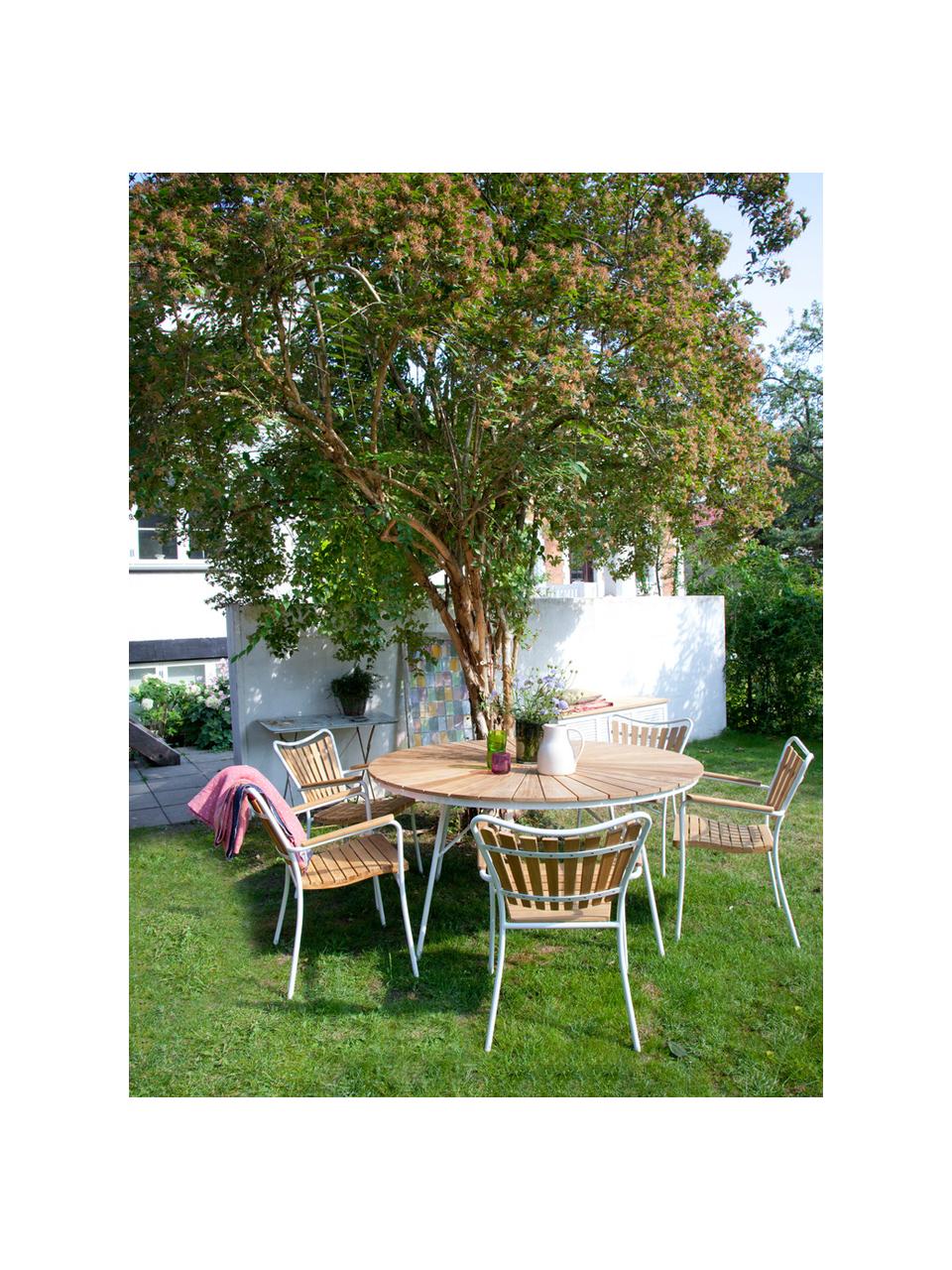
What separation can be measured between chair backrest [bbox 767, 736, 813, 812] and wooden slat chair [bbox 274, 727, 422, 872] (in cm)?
204

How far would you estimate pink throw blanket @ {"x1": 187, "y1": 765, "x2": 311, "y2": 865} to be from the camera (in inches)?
137

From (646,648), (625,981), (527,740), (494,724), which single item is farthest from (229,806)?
(646,648)

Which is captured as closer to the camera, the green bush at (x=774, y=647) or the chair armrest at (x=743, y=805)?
the chair armrest at (x=743, y=805)

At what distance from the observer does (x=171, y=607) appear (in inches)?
413

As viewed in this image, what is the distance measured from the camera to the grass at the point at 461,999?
2.80 meters

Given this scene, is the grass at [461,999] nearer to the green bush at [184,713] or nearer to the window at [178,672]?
the green bush at [184,713]

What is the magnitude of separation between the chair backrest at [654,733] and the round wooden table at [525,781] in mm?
628

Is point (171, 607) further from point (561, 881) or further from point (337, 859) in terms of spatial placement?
point (561, 881)

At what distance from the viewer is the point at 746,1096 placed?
2662mm

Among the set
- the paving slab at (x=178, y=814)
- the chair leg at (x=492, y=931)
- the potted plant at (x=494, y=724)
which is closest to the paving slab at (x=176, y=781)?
the paving slab at (x=178, y=814)

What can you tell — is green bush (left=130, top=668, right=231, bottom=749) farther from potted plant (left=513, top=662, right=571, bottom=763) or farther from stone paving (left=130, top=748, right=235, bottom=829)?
potted plant (left=513, top=662, right=571, bottom=763)

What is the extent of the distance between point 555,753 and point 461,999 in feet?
4.09
